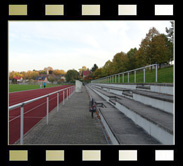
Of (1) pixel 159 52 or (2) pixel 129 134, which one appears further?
(1) pixel 159 52

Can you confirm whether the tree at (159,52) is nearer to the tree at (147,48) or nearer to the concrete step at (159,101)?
the tree at (147,48)

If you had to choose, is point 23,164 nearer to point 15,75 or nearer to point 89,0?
point 89,0

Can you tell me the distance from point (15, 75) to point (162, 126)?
9552 cm

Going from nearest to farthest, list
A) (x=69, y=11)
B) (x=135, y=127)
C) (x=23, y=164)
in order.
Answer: (x=23, y=164) → (x=69, y=11) → (x=135, y=127)

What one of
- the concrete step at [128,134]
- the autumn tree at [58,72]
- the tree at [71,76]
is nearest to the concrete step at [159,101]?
the concrete step at [128,134]

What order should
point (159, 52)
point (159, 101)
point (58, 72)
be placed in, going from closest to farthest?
point (159, 101), point (159, 52), point (58, 72)

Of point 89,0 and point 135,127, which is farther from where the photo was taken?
point 135,127

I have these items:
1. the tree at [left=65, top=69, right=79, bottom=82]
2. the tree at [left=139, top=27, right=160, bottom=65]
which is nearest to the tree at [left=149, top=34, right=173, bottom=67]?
the tree at [left=139, top=27, right=160, bottom=65]

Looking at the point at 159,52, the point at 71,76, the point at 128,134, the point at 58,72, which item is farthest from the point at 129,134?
the point at 58,72

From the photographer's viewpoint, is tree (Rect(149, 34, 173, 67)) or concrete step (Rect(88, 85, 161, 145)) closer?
concrete step (Rect(88, 85, 161, 145))

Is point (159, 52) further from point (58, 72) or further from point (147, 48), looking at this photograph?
point (58, 72)

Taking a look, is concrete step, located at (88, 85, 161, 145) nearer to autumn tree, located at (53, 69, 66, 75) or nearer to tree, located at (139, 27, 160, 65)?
tree, located at (139, 27, 160, 65)
